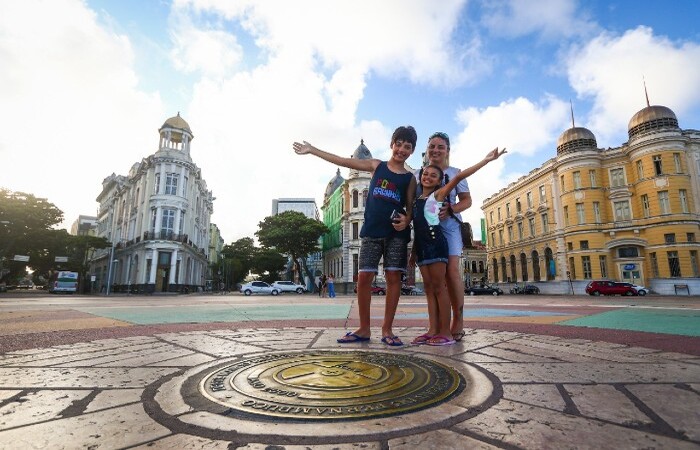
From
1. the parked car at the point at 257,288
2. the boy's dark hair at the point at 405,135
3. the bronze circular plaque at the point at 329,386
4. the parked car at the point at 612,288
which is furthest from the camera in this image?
the parked car at the point at 257,288

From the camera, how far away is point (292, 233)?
38125 millimetres

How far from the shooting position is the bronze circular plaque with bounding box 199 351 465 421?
1.35 m

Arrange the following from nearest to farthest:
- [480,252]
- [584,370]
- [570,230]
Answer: [584,370]
[570,230]
[480,252]

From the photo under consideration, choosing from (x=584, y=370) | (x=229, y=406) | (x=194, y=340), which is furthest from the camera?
(x=194, y=340)

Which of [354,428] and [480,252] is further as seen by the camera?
[480,252]

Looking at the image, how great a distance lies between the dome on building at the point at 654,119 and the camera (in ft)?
95.3

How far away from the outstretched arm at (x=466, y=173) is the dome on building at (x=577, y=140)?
35750 mm

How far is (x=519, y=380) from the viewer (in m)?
1.74

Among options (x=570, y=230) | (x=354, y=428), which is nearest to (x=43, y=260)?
(x=354, y=428)

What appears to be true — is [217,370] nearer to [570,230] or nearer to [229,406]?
[229,406]

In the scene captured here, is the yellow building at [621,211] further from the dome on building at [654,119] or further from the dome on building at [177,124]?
the dome on building at [177,124]

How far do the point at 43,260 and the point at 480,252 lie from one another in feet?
198

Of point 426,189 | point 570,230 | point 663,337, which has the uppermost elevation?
point 570,230

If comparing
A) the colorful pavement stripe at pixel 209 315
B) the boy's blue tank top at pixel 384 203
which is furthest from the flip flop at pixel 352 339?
the colorful pavement stripe at pixel 209 315
